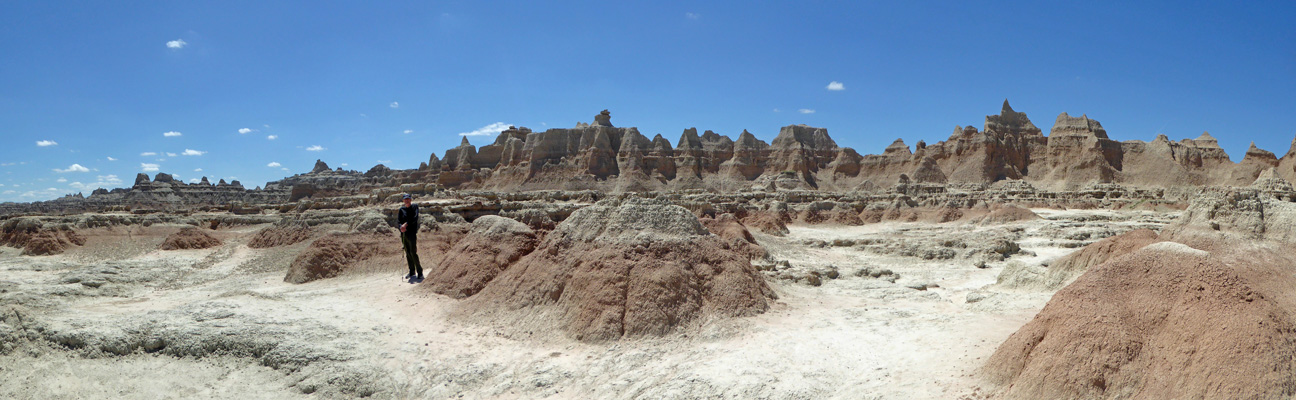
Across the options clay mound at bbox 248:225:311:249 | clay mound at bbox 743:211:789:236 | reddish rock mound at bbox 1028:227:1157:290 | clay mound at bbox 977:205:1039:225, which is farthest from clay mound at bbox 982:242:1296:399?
clay mound at bbox 977:205:1039:225

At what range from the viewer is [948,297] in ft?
39.6

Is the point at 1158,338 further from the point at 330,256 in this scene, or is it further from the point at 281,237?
the point at 281,237

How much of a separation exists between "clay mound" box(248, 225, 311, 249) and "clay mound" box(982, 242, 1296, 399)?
84.8ft

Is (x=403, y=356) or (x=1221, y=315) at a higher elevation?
(x=1221, y=315)

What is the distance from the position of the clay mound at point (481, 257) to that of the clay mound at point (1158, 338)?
872 centimetres

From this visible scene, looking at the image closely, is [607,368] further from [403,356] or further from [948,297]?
[948,297]

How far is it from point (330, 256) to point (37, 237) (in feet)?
62.4

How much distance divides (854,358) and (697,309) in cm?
271

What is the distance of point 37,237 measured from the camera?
82.3 feet

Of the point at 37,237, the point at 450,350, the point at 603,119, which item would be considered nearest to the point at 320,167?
the point at 603,119

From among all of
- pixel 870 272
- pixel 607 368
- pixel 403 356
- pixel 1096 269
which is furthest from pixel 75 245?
pixel 1096 269

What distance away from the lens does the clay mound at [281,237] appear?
25109 millimetres

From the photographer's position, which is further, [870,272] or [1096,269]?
[870,272]

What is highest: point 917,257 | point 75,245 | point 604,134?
point 604,134
